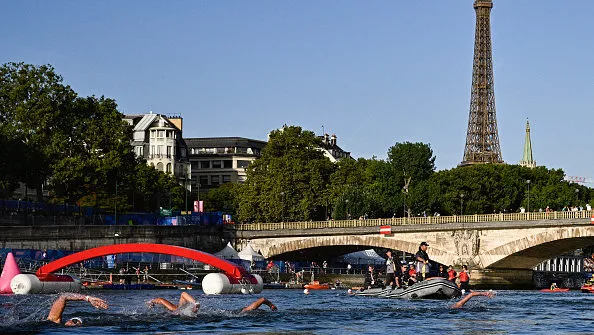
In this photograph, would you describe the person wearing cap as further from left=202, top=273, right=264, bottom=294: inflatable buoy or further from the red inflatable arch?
the red inflatable arch

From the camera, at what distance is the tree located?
12800cm

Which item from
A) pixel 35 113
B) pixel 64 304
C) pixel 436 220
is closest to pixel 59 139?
pixel 35 113

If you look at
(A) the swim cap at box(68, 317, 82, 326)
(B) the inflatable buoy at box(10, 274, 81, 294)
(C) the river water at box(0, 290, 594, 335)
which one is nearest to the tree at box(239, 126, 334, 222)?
(B) the inflatable buoy at box(10, 274, 81, 294)

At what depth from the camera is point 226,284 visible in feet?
210

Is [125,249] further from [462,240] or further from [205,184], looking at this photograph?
[205,184]

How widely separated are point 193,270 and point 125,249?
25.2 m

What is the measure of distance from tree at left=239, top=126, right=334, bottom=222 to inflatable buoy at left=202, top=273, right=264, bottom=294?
190 ft

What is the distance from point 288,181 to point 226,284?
65984 mm

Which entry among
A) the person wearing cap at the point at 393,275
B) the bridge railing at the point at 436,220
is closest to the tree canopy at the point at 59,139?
the bridge railing at the point at 436,220

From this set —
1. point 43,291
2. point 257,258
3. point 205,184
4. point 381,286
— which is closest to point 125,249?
point 43,291

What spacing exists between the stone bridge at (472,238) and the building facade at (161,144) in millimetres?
68219

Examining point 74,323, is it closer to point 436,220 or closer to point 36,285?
point 36,285

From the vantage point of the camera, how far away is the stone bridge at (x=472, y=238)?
89.5 meters

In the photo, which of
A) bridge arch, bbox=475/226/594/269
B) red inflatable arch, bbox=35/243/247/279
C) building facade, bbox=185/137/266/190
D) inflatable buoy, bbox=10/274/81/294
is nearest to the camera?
inflatable buoy, bbox=10/274/81/294
